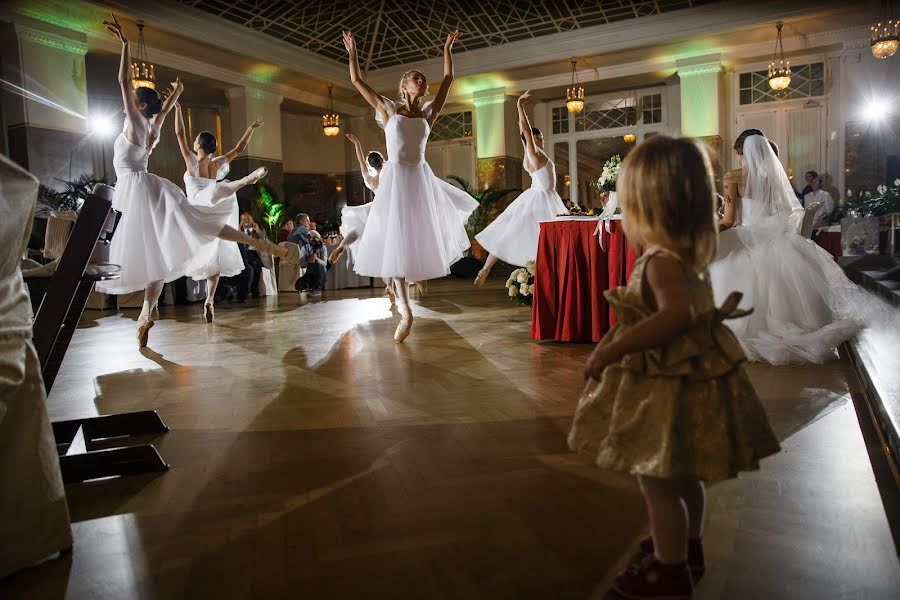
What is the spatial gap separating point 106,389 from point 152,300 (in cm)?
163

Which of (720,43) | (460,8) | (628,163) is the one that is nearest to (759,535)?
(628,163)

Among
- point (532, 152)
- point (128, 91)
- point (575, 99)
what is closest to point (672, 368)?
point (128, 91)

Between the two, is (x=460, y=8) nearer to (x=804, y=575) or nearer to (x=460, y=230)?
(x=460, y=230)

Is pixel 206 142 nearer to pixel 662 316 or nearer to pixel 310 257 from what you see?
pixel 310 257

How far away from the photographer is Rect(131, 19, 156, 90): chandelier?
892 centimetres

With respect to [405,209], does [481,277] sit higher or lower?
lower

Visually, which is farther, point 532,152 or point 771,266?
point 532,152

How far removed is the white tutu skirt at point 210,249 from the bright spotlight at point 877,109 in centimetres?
1046

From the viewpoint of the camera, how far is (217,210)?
5.12 m

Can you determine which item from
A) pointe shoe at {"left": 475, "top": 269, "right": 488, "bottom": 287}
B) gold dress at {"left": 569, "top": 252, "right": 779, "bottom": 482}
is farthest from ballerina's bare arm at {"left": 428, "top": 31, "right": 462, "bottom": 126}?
gold dress at {"left": 569, "top": 252, "right": 779, "bottom": 482}

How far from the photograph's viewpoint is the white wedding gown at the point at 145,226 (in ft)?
15.3

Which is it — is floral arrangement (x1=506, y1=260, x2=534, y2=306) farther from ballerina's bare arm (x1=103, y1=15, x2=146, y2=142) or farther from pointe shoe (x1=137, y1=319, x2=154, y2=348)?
ballerina's bare arm (x1=103, y1=15, x2=146, y2=142)

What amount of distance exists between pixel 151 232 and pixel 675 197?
4389mm

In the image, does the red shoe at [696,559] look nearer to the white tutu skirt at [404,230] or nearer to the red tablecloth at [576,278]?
the red tablecloth at [576,278]
